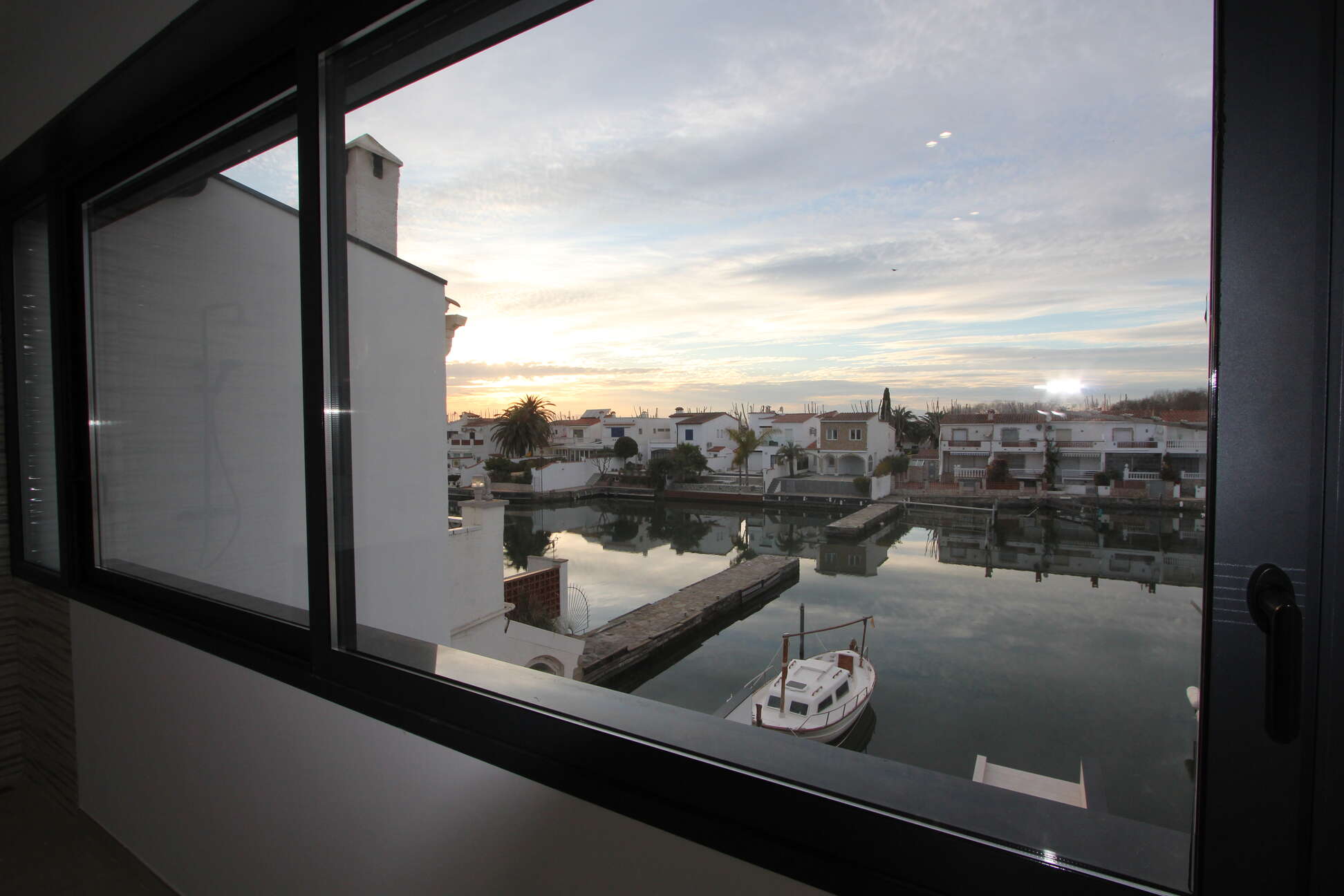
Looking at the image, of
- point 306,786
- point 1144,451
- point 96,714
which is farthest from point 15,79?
point 1144,451

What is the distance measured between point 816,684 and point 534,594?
0.73 metres

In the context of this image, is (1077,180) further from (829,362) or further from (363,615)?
(363,615)

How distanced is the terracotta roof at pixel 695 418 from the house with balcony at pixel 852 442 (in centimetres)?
23

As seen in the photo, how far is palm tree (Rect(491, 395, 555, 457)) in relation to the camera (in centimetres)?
141

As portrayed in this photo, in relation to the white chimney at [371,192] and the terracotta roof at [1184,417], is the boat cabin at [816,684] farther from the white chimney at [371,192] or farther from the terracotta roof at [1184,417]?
the white chimney at [371,192]

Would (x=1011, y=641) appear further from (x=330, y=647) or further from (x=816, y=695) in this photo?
(x=330, y=647)

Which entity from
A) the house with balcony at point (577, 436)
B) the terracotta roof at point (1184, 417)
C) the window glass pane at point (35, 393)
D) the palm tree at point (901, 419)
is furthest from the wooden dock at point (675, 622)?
the window glass pane at point (35, 393)

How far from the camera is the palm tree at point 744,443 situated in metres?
1.15

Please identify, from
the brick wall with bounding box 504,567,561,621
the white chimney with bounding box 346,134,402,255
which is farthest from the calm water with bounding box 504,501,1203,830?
the white chimney with bounding box 346,134,402,255

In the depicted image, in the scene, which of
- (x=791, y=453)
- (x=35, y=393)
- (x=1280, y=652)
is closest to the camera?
(x=1280, y=652)

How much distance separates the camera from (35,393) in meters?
2.25

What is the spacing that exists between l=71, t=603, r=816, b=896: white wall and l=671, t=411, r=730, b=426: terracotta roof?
0.66 m

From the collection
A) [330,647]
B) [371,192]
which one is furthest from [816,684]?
[371,192]

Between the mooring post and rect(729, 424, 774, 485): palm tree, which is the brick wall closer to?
rect(729, 424, 774, 485): palm tree
